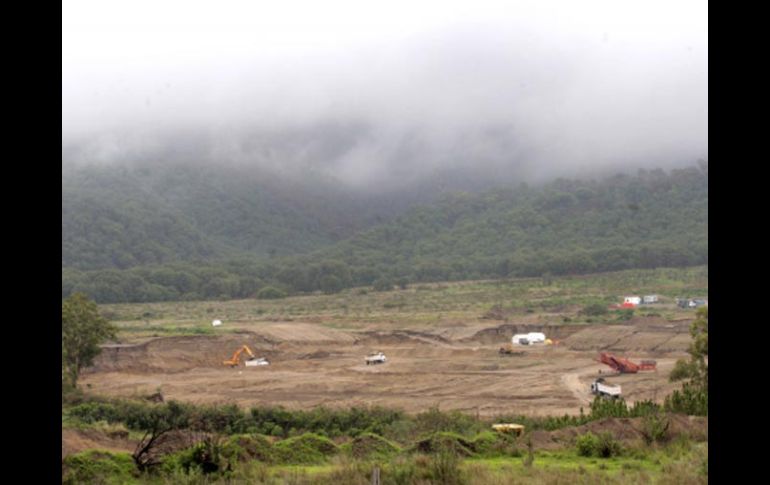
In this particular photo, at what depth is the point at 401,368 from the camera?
34.0m

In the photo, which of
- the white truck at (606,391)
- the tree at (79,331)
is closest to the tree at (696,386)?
the white truck at (606,391)

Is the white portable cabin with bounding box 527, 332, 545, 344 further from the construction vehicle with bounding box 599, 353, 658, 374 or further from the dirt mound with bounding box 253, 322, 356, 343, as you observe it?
the dirt mound with bounding box 253, 322, 356, 343

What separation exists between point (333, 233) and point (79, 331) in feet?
367

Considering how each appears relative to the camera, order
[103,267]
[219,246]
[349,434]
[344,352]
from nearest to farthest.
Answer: [349,434], [344,352], [103,267], [219,246]

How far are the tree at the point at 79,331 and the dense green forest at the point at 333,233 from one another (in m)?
52.7

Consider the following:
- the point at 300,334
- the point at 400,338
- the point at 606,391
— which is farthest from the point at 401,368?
the point at 300,334

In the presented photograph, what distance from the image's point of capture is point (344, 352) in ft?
133

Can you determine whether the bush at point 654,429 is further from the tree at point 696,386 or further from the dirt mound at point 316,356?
the dirt mound at point 316,356

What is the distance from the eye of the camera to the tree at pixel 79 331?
24.9 m

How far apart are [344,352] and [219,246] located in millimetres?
82619
